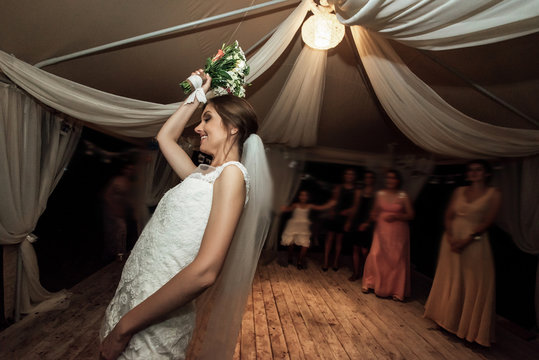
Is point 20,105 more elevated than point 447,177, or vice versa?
point 20,105

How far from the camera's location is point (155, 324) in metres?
0.93

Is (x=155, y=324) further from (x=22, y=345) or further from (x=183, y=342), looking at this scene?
(x=22, y=345)

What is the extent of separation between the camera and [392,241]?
4.00 metres

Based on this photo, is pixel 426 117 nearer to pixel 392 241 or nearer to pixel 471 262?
pixel 471 262

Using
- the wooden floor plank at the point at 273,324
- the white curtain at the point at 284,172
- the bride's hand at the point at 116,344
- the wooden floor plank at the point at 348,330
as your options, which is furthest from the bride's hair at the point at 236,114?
the white curtain at the point at 284,172

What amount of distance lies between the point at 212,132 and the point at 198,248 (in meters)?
0.45

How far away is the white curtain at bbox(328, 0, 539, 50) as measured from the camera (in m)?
1.36

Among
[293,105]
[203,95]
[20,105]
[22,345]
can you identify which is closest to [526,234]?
[293,105]

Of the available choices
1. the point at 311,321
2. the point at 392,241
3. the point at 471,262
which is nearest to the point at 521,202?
the point at 471,262

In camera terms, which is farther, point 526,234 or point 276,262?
point 276,262

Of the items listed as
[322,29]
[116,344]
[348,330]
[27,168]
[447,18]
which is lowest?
[348,330]

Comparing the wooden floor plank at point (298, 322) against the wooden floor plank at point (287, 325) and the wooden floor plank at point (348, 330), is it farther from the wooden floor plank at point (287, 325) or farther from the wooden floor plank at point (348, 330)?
the wooden floor plank at point (348, 330)

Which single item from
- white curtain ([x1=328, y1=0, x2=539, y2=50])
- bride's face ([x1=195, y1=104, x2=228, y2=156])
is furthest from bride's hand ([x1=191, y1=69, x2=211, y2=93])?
white curtain ([x1=328, y1=0, x2=539, y2=50])

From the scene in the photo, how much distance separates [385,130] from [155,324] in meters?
4.57
